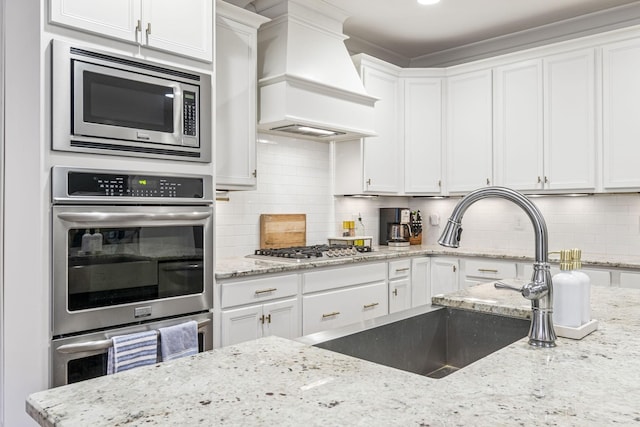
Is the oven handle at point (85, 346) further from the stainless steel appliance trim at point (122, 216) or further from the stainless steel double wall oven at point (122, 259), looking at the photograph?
the stainless steel appliance trim at point (122, 216)

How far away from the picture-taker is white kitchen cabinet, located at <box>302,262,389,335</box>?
3215 millimetres

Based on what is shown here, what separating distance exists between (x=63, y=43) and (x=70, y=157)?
19.1 inches

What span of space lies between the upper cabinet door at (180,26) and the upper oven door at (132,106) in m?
0.18

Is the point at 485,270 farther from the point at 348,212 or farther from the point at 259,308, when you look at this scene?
the point at 259,308

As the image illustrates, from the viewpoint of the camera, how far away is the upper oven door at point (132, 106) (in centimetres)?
213

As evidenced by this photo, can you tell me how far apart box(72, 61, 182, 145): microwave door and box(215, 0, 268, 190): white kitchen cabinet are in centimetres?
66

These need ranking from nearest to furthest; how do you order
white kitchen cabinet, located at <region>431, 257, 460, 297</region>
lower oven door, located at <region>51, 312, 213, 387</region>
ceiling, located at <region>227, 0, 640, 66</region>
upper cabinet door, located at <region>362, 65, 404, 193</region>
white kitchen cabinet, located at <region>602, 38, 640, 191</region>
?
lower oven door, located at <region>51, 312, 213, 387</region>
white kitchen cabinet, located at <region>602, 38, 640, 191</region>
ceiling, located at <region>227, 0, 640, 66</region>
white kitchen cabinet, located at <region>431, 257, 460, 297</region>
upper cabinet door, located at <region>362, 65, 404, 193</region>

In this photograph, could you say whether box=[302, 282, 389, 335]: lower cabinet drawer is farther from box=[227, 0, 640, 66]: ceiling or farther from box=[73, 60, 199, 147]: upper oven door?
box=[227, 0, 640, 66]: ceiling

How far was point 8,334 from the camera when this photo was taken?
2.04 metres

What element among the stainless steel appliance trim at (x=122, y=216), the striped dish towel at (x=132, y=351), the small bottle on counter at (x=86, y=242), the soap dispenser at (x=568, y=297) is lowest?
the striped dish towel at (x=132, y=351)

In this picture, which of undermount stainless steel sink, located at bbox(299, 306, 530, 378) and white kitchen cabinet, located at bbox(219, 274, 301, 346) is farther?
white kitchen cabinet, located at bbox(219, 274, 301, 346)

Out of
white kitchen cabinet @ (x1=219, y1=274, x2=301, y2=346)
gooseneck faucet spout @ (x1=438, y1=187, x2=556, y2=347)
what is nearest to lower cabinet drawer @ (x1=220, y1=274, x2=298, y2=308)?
white kitchen cabinet @ (x1=219, y1=274, x2=301, y2=346)

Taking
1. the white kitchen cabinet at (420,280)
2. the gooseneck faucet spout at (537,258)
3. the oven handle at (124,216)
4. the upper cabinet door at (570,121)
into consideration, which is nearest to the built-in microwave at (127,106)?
the oven handle at (124,216)

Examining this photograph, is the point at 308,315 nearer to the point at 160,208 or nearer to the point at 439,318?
the point at 160,208
